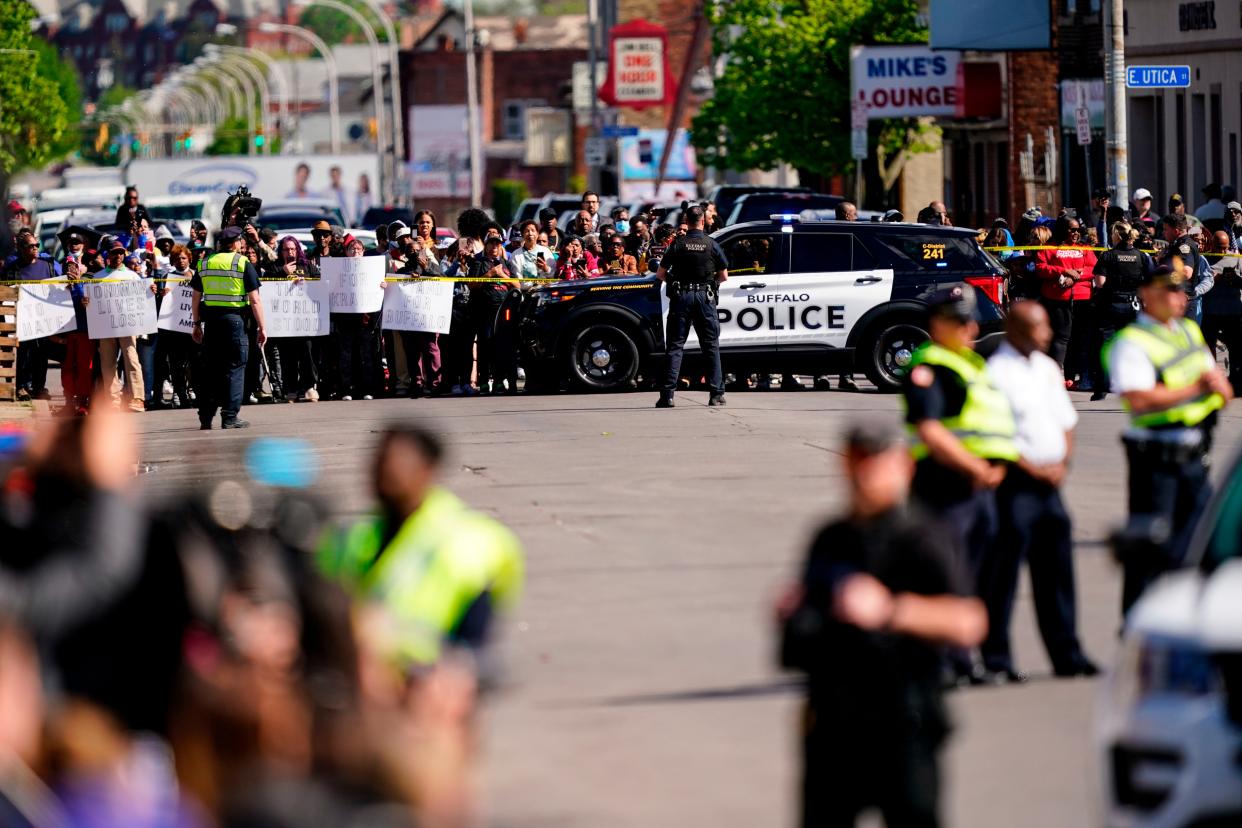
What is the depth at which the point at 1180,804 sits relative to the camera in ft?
20.6

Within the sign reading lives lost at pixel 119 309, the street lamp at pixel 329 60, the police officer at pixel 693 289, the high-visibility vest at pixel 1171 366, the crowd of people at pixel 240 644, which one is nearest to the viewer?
the crowd of people at pixel 240 644

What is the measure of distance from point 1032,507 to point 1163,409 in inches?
36.6

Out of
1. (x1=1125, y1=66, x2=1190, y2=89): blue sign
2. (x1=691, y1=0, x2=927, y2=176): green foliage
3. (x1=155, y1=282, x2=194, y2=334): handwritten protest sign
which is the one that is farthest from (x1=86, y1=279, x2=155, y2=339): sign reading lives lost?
(x1=691, y1=0, x2=927, y2=176): green foliage

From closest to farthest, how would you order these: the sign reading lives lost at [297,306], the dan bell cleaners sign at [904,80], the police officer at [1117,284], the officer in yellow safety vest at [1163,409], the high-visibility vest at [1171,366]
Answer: the officer in yellow safety vest at [1163,409] < the high-visibility vest at [1171,366] < the police officer at [1117,284] < the sign reading lives lost at [297,306] < the dan bell cleaners sign at [904,80]

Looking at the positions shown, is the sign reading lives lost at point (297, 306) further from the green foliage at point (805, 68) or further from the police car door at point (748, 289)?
the green foliage at point (805, 68)

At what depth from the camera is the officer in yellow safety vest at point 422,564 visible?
6.39 meters

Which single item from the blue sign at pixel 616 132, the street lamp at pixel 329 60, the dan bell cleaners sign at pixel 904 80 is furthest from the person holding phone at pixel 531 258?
the street lamp at pixel 329 60

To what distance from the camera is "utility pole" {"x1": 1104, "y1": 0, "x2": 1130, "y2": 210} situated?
88.0 ft

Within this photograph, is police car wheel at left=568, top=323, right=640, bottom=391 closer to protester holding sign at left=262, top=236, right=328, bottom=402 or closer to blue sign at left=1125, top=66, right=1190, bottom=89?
protester holding sign at left=262, top=236, right=328, bottom=402

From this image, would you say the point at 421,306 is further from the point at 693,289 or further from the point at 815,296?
the point at 693,289

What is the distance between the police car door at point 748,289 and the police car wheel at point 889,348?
962 millimetres

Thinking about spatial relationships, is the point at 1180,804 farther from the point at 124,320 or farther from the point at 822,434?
the point at 124,320

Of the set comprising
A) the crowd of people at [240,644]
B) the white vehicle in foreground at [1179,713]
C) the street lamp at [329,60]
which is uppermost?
the street lamp at [329,60]

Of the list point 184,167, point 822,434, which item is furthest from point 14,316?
point 184,167
